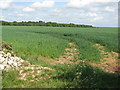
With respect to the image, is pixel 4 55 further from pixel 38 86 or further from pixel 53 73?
pixel 38 86

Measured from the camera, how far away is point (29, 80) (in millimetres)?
8023

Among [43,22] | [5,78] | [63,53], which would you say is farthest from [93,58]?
[43,22]

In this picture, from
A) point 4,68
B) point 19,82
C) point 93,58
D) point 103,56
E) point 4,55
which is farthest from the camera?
point 103,56

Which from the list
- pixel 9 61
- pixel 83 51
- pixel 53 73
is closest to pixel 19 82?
pixel 53 73

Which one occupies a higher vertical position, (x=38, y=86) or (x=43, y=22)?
(x=43, y=22)

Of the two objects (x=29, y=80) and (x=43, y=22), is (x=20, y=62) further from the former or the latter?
(x=43, y=22)

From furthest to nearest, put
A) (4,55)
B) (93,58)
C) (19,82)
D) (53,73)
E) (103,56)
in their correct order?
(103,56) < (93,58) < (4,55) < (53,73) < (19,82)

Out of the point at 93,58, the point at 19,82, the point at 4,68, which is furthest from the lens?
the point at 93,58

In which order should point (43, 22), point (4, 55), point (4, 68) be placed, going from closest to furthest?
point (4, 68)
point (4, 55)
point (43, 22)

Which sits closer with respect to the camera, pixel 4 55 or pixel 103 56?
pixel 4 55

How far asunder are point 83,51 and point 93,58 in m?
1.68

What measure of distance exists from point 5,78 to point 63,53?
830cm

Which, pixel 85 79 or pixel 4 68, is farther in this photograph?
pixel 4 68

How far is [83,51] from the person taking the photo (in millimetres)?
15945
